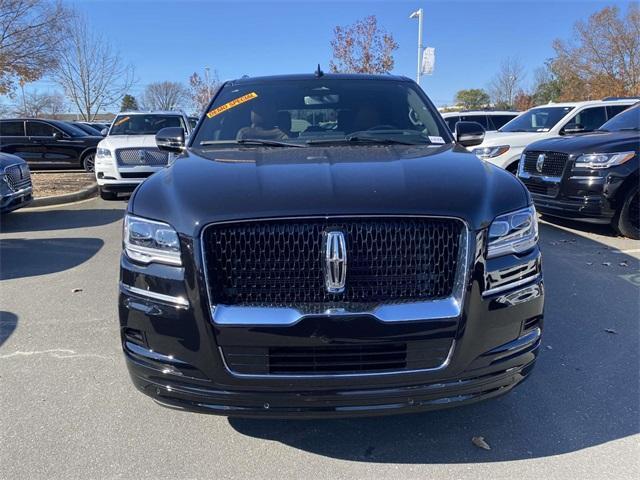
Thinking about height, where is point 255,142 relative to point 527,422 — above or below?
above

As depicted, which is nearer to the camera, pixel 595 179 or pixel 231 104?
pixel 231 104

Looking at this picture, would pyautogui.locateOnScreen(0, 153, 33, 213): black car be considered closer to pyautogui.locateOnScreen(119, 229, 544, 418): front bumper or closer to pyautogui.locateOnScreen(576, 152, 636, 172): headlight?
pyautogui.locateOnScreen(119, 229, 544, 418): front bumper

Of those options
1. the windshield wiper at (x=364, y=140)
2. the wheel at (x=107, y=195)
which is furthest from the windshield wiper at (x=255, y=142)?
the wheel at (x=107, y=195)

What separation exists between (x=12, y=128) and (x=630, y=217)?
16109 millimetres

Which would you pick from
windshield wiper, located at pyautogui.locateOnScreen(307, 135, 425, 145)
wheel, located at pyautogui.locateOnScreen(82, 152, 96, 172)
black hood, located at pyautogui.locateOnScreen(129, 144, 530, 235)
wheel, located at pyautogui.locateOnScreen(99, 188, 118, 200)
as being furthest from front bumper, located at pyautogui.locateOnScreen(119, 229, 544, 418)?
wheel, located at pyautogui.locateOnScreen(82, 152, 96, 172)

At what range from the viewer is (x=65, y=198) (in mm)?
10375

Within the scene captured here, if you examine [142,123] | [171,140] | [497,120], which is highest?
[497,120]

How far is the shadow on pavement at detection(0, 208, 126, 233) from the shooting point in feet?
26.2

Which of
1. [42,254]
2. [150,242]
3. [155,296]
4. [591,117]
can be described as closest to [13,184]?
[42,254]

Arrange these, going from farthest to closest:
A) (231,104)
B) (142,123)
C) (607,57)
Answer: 1. (607,57)
2. (142,123)
3. (231,104)

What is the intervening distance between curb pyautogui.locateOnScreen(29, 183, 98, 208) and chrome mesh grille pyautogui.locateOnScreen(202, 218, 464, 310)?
8898 mm

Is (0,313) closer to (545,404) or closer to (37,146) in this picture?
(545,404)

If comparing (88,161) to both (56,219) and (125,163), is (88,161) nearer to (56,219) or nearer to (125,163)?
(125,163)

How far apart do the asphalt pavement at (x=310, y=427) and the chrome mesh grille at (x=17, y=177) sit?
174 inches
